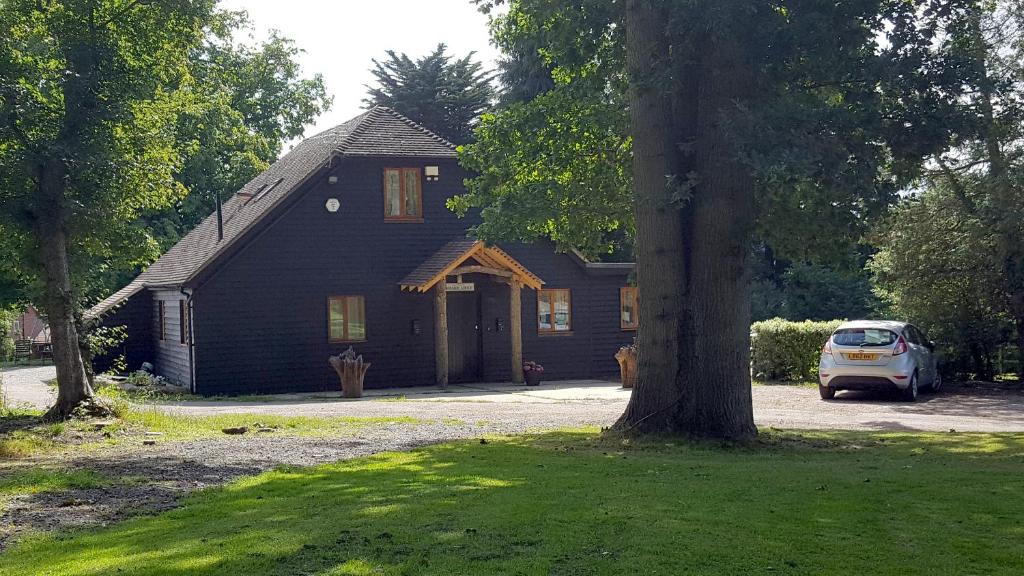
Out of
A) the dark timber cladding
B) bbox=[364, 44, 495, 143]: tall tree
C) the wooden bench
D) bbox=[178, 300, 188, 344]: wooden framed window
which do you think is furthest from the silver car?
the wooden bench

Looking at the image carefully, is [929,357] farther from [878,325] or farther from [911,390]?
[878,325]

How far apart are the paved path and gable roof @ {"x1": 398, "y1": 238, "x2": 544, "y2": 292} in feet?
9.34

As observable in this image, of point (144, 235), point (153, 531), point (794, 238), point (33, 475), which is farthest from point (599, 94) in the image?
point (153, 531)

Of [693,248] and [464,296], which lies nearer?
[693,248]

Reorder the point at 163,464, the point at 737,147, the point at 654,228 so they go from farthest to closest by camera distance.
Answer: the point at 654,228, the point at 737,147, the point at 163,464

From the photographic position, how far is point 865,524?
771 cm

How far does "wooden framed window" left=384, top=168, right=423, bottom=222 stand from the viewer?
97.2 ft

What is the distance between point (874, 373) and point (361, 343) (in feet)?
44.2

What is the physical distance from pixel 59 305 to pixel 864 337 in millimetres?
15400

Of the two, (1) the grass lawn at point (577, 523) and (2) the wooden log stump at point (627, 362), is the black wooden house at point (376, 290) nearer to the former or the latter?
(2) the wooden log stump at point (627, 362)

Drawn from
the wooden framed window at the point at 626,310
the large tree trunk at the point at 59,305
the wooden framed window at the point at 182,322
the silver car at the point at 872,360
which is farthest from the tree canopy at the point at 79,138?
the wooden framed window at the point at 626,310

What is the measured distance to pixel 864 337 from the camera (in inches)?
883

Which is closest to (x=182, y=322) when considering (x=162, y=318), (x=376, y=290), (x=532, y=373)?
(x=162, y=318)

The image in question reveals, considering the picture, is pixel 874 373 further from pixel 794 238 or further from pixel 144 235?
pixel 144 235
